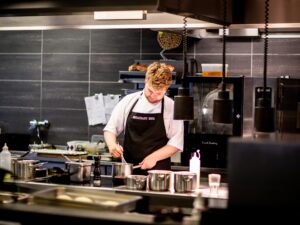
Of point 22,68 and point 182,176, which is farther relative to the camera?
point 22,68

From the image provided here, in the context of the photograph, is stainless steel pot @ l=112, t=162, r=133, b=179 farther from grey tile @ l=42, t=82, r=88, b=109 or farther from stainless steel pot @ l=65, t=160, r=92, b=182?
grey tile @ l=42, t=82, r=88, b=109

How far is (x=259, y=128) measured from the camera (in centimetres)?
403

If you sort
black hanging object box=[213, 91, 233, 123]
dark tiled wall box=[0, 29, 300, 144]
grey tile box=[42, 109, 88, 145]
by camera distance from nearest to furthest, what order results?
black hanging object box=[213, 91, 233, 123]
dark tiled wall box=[0, 29, 300, 144]
grey tile box=[42, 109, 88, 145]

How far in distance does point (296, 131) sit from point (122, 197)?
12.1 feet

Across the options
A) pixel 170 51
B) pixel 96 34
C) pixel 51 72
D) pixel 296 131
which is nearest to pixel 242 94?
pixel 296 131

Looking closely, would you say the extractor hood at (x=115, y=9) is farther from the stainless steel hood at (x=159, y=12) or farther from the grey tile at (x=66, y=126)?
the grey tile at (x=66, y=126)

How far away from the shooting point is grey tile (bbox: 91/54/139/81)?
8180mm

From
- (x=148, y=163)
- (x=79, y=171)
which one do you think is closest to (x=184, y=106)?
(x=79, y=171)

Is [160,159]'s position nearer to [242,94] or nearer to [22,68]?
[242,94]

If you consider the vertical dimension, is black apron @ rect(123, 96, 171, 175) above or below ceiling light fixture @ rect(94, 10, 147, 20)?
below

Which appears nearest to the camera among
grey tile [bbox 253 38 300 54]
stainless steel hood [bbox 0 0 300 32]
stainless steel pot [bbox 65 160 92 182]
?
stainless steel hood [bbox 0 0 300 32]

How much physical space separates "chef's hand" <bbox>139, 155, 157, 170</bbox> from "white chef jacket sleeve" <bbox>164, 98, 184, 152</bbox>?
28 centimetres

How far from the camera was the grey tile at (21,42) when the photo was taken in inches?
345

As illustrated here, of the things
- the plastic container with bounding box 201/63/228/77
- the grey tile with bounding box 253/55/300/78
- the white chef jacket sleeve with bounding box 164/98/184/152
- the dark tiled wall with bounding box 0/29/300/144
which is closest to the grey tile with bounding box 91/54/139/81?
the dark tiled wall with bounding box 0/29/300/144
